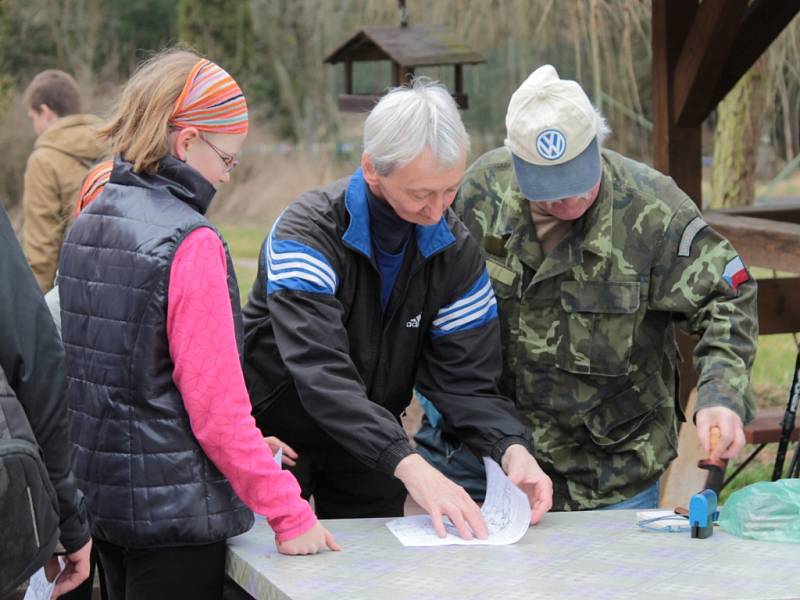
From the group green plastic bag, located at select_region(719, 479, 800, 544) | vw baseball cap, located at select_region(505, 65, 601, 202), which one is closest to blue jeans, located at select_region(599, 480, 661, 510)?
green plastic bag, located at select_region(719, 479, 800, 544)

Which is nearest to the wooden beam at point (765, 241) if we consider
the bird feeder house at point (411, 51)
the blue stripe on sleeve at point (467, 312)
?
the bird feeder house at point (411, 51)

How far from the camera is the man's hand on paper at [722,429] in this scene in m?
2.60

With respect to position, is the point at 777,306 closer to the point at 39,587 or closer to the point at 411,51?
the point at 411,51

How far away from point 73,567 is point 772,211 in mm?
4231

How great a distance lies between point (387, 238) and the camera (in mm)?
2648

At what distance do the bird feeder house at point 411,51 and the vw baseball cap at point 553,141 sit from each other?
3.39 metres

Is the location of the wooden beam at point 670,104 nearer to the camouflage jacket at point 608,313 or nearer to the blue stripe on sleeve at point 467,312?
the camouflage jacket at point 608,313

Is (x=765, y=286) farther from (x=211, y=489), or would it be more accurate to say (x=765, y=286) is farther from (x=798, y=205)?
(x=211, y=489)

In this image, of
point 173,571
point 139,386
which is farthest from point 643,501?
point 139,386

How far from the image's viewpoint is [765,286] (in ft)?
17.4

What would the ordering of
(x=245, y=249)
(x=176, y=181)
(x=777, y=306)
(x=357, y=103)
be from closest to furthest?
(x=176, y=181), (x=777, y=306), (x=357, y=103), (x=245, y=249)

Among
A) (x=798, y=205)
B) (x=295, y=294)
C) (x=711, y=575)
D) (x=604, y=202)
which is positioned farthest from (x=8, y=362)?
(x=798, y=205)

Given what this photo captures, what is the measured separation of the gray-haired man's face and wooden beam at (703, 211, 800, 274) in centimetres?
232

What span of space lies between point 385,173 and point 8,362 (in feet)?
2.90
